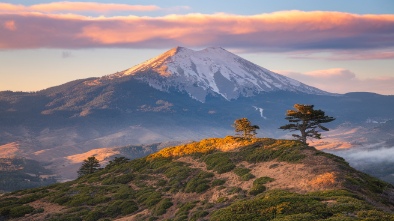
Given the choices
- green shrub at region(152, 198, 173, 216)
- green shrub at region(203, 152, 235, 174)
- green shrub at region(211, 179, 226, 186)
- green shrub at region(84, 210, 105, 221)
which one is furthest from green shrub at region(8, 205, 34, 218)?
green shrub at region(211, 179, 226, 186)

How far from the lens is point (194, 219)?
135 ft

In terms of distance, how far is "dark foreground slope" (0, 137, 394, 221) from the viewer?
34.2 meters

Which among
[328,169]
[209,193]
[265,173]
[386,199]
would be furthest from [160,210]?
[386,199]

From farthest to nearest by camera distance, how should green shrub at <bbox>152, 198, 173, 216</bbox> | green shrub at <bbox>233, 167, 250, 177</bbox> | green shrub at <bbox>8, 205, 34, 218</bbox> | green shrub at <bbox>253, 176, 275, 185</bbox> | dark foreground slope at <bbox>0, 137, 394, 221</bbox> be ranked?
green shrub at <bbox>8, 205, 34, 218</bbox> < green shrub at <bbox>233, 167, 250, 177</bbox> < green shrub at <bbox>152, 198, 173, 216</bbox> < green shrub at <bbox>253, 176, 275, 185</bbox> < dark foreground slope at <bbox>0, 137, 394, 221</bbox>

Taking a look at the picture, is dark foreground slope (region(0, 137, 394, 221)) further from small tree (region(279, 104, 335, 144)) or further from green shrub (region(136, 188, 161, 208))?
small tree (region(279, 104, 335, 144))

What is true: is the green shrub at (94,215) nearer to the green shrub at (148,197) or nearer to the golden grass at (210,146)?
the green shrub at (148,197)

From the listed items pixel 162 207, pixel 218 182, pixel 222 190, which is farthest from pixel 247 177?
pixel 162 207

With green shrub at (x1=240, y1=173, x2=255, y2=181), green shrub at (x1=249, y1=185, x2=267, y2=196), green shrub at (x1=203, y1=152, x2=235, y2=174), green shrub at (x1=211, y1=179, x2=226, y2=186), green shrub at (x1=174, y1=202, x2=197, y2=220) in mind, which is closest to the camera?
green shrub at (x1=174, y1=202, x2=197, y2=220)

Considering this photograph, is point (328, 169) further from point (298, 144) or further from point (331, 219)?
point (331, 219)

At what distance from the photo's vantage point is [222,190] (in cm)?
4881

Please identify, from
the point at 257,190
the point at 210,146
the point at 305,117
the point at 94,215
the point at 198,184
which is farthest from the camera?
the point at 305,117

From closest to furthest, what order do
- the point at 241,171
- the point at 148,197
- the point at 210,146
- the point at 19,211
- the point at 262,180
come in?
the point at 262,180 < the point at 241,171 < the point at 148,197 < the point at 19,211 < the point at 210,146

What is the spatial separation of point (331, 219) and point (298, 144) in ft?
94.4

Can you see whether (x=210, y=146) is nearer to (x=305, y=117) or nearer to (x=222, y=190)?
(x=305, y=117)
